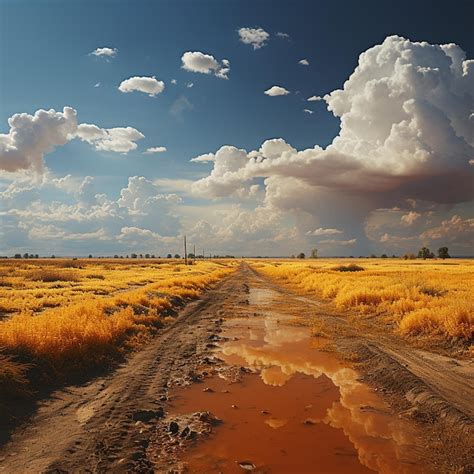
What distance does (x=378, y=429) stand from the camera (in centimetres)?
732

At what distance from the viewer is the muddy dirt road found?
6.03 meters

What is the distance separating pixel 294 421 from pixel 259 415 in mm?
722

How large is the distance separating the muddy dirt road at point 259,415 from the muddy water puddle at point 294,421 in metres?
0.03

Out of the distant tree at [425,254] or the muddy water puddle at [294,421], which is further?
the distant tree at [425,254]

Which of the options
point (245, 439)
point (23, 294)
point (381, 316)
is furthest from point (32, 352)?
point (23, 294)

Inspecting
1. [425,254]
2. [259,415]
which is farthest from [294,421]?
[425,254]

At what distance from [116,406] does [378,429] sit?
5.24m

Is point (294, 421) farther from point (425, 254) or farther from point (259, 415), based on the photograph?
point (425, 254)

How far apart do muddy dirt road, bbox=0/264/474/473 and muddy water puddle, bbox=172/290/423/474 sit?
0.09ft

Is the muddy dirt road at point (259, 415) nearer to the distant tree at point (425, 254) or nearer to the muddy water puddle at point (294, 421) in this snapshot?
the muddy water puddle at point (294, 421)

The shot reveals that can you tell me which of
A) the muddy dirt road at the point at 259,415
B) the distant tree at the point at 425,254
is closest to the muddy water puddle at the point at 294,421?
the muddy dirt road at the point at 259,415

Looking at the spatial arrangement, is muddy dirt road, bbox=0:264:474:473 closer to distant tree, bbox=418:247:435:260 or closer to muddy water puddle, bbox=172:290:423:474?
muddy water puddle, bbox=172:290:423:474

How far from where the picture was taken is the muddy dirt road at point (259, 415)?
237 inches

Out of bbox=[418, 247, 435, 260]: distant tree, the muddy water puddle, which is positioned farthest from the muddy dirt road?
bbox=[418, 247, 435, 260]: distant tree
